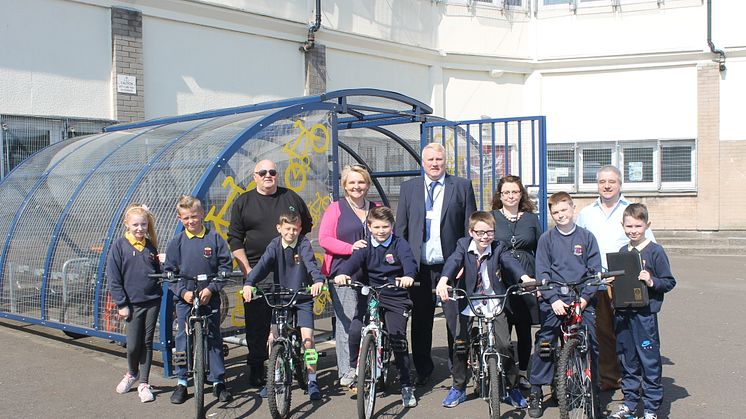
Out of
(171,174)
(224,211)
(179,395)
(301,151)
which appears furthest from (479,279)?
(171,174)

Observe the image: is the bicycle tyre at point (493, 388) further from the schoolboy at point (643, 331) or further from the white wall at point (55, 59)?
the white wall at point (55, 59)

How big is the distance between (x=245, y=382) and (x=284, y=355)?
1.18 meters

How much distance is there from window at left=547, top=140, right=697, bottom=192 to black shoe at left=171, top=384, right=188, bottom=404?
46.9ft

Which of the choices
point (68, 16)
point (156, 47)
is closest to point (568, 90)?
point (156, 47)

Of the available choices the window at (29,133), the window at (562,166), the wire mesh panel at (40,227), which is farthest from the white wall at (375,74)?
the wire mesh panel at (40,227)

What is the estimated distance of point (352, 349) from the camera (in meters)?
5.54

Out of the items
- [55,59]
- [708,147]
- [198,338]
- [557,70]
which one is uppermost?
[557,70]

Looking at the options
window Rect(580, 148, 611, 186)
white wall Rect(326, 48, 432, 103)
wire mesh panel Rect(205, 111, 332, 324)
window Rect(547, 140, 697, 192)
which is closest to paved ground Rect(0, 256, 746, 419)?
wire mesh panel Rect(205, 111, 332, 324)

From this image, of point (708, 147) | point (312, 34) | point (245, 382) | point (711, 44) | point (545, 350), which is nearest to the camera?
point (545, 350)

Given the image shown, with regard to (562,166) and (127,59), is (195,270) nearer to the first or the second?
(127,59)

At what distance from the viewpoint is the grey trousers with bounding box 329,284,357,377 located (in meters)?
5.64

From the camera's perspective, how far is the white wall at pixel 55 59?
1028cm

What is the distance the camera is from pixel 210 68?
42.4ft

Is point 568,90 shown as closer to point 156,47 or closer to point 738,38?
point 738,38
